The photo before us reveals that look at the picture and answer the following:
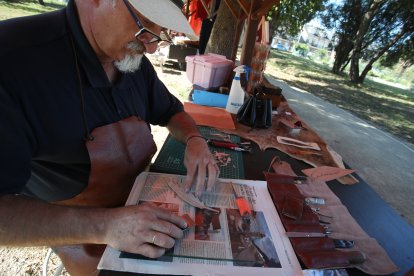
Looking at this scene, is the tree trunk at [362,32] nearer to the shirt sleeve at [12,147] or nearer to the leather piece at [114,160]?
the leather piece at [114,160]

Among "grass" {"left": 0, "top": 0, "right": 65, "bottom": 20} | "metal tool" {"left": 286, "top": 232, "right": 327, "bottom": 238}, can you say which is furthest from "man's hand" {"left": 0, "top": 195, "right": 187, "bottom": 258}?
"grass" {"left": 0, "top": 0, "right": 65, "bottom": 20}

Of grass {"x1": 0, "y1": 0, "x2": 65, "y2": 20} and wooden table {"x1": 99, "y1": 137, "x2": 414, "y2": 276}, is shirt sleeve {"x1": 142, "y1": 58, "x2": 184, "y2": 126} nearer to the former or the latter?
wooden table {"x1": 99, "y1": 137, "x2": 414, "y2": 276}

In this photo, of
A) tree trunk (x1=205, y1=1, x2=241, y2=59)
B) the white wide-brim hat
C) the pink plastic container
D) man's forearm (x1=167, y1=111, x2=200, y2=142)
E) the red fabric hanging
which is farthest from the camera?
tree trunk (x1=205, y1=1, x2=241, y2=59)

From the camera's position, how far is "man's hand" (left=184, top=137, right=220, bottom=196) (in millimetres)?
1123

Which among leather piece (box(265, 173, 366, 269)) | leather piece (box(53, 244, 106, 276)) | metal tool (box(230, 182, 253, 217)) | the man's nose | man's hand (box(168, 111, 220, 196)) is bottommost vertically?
leather piece (box(53, 244, 106, 276))

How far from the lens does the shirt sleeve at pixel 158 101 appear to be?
5.08 ft

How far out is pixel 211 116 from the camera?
2.02m

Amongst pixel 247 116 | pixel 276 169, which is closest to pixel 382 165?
pixel 247 116

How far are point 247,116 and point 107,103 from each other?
3.57 ft

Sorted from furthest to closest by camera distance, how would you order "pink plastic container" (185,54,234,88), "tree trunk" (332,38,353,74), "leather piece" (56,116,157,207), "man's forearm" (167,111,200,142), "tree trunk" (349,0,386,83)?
"tree trunk" (332,38,353,74), "tree trunk" (349,0,386,83), "pink plastic container" (185,54,234,88), "man's forearm" (167,111,200,142), "leather piece" (56,116,157,207)

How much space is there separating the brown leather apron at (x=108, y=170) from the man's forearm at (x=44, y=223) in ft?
0.81

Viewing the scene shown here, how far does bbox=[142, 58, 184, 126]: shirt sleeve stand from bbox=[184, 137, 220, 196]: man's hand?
0.37m

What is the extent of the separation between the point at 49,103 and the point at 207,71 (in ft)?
5.61

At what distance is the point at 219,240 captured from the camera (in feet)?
2.87
